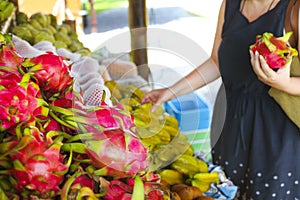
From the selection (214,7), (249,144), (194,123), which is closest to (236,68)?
(249,144)

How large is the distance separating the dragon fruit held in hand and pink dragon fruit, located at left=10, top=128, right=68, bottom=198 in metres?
1.17

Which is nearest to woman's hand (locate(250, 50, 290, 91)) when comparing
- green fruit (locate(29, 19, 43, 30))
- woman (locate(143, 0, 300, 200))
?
woman (locate(143, 0, 300, 200))

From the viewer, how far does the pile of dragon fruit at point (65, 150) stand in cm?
63

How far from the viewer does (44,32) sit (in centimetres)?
228

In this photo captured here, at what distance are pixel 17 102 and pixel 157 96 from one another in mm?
926

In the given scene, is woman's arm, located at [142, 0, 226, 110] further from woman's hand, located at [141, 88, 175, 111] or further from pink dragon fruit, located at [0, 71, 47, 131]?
pink dragon fruit, located at [0, 71, 47, 131]

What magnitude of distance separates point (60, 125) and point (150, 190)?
17 cm

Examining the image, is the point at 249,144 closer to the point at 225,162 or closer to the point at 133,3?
the point at 225,162

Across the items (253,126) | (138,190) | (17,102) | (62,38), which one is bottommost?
(253,126)

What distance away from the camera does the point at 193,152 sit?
5.83 ft

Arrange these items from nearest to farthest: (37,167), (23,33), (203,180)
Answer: (37,167) → (203,180) → (23,33)

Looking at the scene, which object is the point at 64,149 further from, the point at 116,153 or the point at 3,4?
the point at 3,4

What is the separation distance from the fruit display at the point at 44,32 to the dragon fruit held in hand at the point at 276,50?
75cm

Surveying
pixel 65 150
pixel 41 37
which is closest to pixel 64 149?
pixel 65 150
